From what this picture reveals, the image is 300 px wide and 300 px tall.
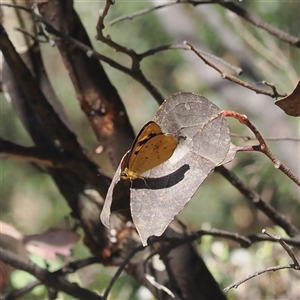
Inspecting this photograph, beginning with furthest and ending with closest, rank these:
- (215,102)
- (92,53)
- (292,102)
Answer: (215,102) < (92,53) < (292,102)

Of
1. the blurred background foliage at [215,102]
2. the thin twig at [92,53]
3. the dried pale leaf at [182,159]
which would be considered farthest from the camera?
the blurred background foliage at [215,102]

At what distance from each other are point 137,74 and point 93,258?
0.69 feet

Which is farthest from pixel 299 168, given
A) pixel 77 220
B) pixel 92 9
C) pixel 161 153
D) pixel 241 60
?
pixel 92 9

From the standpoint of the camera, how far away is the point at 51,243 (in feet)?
1.76

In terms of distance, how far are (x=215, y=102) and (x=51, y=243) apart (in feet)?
4.28

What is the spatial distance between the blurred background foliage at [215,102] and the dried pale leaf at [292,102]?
20.2 inches

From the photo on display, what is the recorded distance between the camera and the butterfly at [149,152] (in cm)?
30

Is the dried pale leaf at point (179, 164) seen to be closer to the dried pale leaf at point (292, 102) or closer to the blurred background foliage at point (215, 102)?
the dried pale leaf at point (292, 102)

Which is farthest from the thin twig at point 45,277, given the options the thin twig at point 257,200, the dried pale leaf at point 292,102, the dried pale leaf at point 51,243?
the dried pale leaf at point 292,102

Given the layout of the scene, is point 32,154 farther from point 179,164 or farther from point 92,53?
point 179,164

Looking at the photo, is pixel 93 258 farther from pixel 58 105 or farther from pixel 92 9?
pixel 92 9

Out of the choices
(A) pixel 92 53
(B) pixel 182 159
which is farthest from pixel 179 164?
(A) pixel 92 53

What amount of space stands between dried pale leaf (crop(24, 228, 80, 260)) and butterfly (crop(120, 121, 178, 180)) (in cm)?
24

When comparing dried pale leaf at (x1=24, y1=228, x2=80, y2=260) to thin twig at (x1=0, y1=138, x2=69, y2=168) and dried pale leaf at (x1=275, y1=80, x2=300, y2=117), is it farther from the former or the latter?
dried pale leaf at (x1=275, y1=80, x2=300, y2=117)
